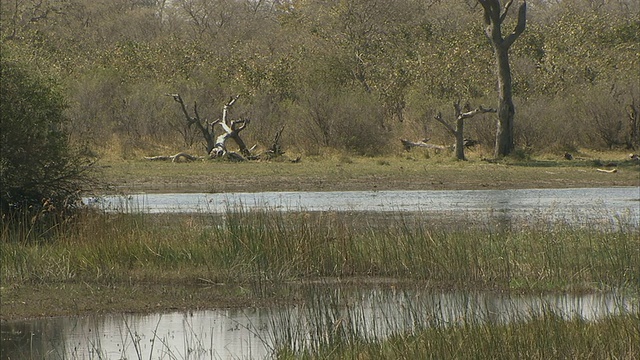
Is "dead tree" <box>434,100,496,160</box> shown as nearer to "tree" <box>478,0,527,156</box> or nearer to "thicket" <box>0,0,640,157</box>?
"tree" <box>478,0,527,156</box>

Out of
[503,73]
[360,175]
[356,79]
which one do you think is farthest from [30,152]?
[356,79]

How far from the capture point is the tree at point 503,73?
113 feet

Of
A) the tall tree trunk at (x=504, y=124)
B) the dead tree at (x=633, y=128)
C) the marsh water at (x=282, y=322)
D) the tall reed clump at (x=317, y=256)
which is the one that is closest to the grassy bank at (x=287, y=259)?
the tall reed clump at (x=317, y=256)

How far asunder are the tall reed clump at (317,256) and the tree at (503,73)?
777 inches

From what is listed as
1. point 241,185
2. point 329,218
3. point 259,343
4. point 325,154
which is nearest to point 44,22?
point 325,154

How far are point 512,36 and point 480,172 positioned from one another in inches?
235

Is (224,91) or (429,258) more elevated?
(224,91)

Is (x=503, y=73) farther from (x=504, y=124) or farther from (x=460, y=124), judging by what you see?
(x=460, y=124)

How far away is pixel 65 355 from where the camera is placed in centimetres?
1012

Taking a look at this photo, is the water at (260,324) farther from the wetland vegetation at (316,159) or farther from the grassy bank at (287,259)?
the grassy bank at (287,259)

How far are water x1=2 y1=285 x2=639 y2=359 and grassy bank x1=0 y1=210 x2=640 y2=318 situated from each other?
27.2 inches

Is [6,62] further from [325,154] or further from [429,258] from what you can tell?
[325,154]

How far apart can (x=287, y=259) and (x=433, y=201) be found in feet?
37.5

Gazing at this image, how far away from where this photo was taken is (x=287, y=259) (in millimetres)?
13750
